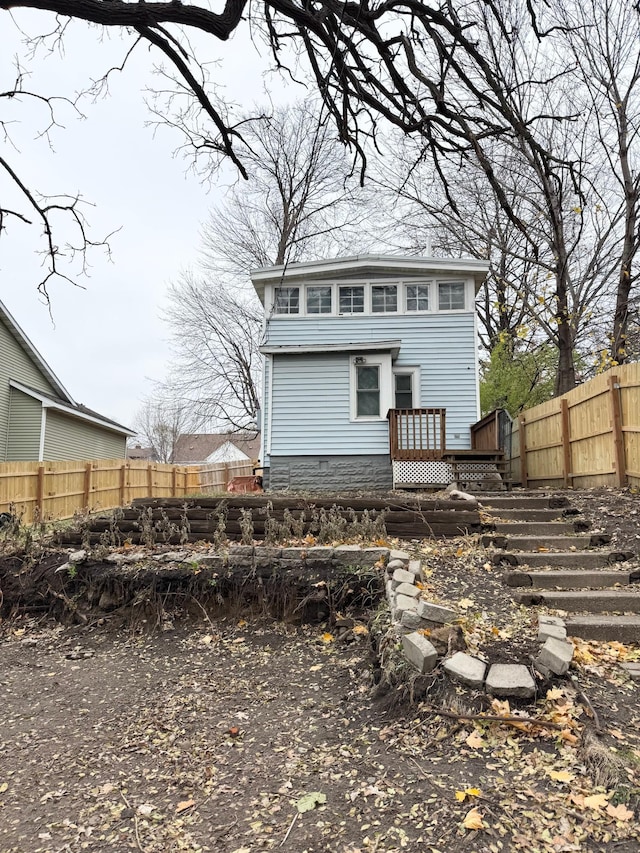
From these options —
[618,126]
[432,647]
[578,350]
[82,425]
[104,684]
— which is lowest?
[104,684]

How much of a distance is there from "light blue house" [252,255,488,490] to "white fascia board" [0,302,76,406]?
8.06 m

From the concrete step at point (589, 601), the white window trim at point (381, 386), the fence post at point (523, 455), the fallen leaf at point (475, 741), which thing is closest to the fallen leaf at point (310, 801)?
the fallen leaf at point (475, 741)

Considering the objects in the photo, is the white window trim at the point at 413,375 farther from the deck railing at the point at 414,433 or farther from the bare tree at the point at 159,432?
the bare tree at the point at 159,432

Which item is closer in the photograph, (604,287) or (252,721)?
(252,721)

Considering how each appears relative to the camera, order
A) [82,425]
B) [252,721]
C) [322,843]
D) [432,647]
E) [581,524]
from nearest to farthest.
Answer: [322,843], [432,647], [252,721], [581,524], [82,425]

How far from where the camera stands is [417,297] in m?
13.0

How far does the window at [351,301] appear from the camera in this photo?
13.1 metres

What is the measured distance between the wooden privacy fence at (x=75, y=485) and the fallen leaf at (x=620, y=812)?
709cm

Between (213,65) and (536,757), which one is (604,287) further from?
(536,757)

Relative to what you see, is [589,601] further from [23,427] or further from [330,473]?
[23,427]

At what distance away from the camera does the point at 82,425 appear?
19.0 m

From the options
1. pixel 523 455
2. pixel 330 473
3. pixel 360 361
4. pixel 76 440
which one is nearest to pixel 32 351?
pixel 76 440

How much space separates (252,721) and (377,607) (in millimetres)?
1560

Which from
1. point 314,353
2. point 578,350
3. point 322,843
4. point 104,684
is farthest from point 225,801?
point 578,350
